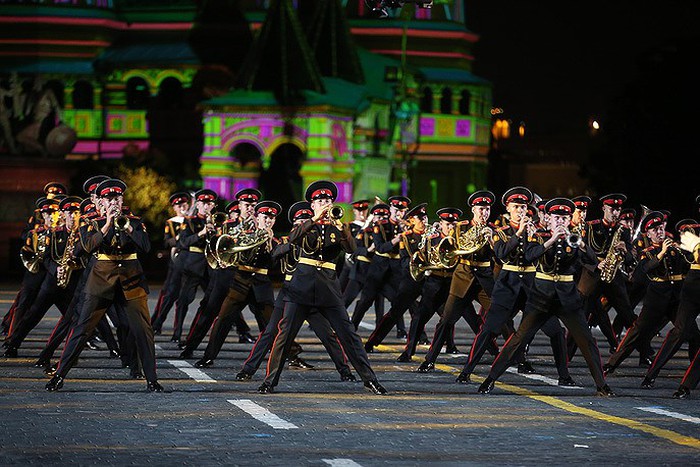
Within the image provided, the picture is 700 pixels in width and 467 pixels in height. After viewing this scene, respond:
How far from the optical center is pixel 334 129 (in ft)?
224

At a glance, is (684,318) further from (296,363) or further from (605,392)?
(296,363)

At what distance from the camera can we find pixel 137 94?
8100 cm

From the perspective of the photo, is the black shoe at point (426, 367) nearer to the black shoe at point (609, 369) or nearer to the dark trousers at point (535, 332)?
the black shoe at point (609, 369)

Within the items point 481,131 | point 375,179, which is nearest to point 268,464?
point 375,179

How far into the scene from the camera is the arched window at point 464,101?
9231cm

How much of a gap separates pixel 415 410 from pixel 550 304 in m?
2.29

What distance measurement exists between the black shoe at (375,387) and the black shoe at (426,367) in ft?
8.83

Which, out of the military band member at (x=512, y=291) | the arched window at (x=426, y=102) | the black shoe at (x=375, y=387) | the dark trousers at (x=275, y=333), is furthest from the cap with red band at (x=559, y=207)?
the arched window at (x=426, y=102)

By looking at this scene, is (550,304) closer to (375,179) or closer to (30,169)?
(30,169)

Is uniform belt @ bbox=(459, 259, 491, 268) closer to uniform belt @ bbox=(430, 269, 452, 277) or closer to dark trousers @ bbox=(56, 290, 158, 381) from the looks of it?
uniform belt @ bbox=(430, 269, 452, 277)

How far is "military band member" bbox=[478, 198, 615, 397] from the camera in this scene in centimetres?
1731

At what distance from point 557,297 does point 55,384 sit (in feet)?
17.1

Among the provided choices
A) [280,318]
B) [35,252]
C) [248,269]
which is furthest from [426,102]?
[280,318]

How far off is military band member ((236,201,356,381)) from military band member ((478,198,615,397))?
181 cm
